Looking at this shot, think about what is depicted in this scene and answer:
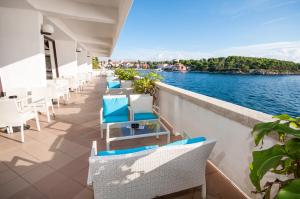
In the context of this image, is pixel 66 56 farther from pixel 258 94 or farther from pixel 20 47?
pixel 258 94

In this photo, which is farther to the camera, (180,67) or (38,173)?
(180,67)

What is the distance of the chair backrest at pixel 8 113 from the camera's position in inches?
116

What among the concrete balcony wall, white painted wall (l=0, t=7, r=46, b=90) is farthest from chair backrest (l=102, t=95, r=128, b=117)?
white painted wall (l=0, t=7, r=46, b=90)

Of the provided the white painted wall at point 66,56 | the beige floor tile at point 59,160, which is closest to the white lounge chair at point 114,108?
the beige floor tile at point 59,160

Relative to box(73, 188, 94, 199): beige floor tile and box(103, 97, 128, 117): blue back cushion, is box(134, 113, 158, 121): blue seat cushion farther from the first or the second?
box(73, 188, 94, 199): beige floor tile

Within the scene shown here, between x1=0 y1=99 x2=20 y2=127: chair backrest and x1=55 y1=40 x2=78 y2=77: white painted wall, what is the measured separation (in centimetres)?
632

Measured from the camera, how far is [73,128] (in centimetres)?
381

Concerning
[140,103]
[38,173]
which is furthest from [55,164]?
[140,103]

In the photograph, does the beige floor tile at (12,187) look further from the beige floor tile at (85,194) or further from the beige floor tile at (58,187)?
the beige floor tile at (85,194)

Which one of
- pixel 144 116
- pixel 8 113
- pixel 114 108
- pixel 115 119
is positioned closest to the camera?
pixel 8 113

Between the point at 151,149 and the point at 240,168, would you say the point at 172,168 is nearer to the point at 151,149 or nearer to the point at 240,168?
the point at 151,149

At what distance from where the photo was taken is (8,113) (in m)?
3.03

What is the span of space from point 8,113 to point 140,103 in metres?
2.43

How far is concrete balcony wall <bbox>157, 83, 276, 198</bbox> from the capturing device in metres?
1.74
